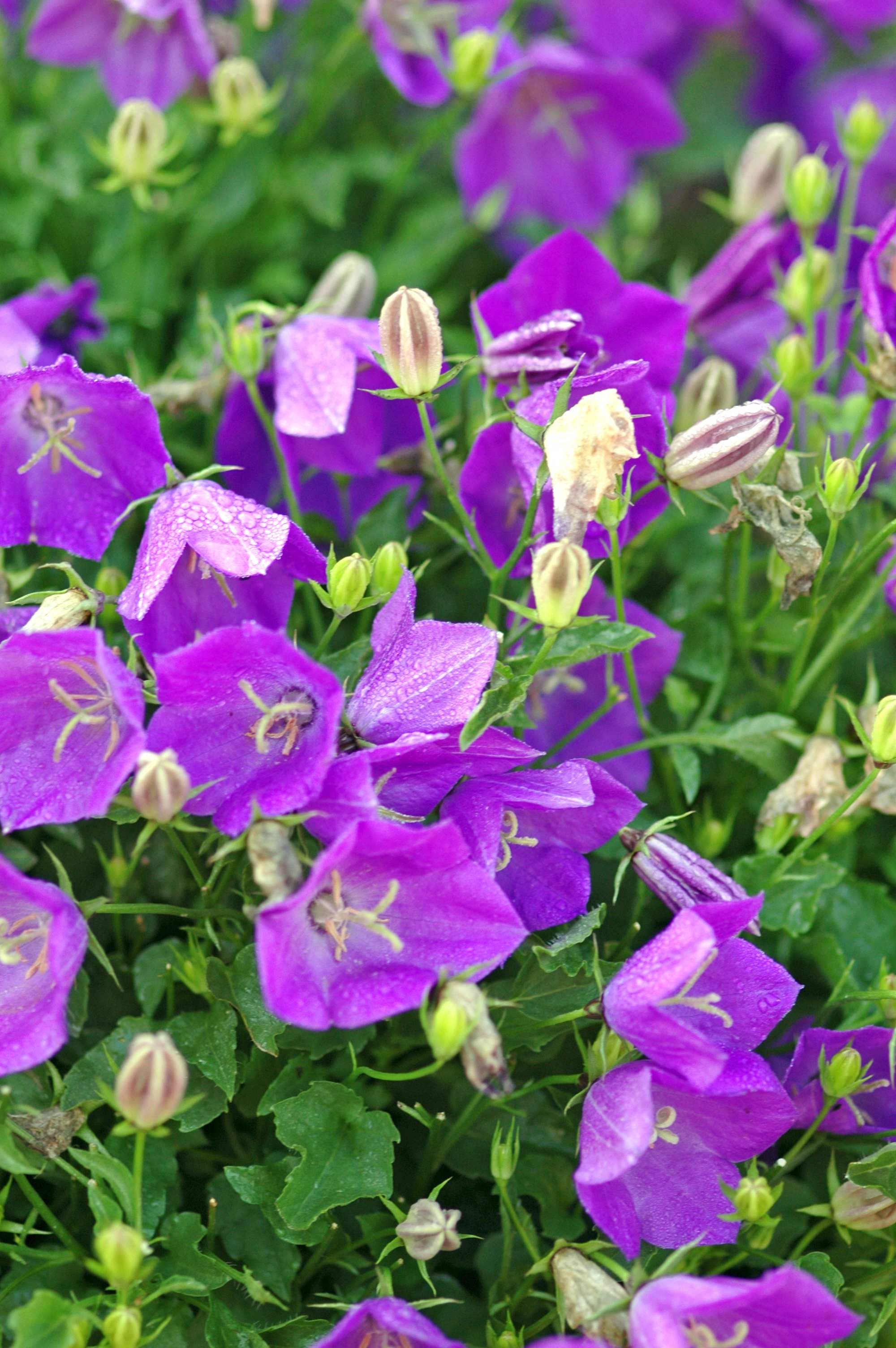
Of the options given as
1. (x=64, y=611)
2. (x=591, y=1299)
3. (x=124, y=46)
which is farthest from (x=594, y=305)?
(x=591, y=1299)

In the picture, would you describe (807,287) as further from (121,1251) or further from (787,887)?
(121,1251)

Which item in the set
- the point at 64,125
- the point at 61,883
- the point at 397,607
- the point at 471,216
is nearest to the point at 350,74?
the point at 471,216

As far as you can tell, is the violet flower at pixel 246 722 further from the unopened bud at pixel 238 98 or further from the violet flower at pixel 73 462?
the unopened bud at pixel 238 98

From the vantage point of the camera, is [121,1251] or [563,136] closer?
[121,1251]

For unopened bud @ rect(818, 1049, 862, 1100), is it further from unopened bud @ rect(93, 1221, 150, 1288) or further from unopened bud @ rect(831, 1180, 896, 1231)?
unopened bud @ rect(93, 1221, 150, 1288)

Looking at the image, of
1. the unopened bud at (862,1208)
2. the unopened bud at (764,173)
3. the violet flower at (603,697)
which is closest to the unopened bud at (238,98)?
the unopened bud at (764,173)
